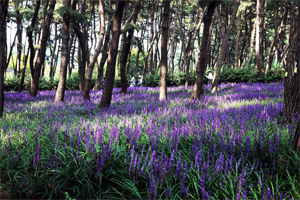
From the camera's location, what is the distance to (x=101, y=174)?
247cm

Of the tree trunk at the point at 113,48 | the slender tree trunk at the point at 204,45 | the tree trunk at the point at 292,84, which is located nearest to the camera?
the tree trunk at the point at 292,84

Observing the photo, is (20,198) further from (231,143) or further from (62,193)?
(231,143)

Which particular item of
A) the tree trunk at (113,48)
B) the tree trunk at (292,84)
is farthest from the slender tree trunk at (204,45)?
the tree trunk at (292,84)

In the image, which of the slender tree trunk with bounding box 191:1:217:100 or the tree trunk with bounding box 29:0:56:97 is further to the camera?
the tree trunk with bounding box 29:0:56:97

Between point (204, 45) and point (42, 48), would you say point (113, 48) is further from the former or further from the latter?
point (42, 48)

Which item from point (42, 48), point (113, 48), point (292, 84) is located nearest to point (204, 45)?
point (113, 48)

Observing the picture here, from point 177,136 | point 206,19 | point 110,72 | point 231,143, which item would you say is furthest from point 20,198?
point 206,19

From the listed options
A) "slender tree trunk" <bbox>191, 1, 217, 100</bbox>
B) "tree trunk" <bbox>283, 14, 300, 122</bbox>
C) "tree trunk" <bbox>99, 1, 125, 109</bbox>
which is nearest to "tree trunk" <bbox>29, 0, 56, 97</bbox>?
"tree trunk" <bbox>99, 1, 125, 109</bbox>

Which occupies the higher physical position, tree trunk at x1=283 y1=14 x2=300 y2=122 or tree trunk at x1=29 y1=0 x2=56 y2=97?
tree trunk at x1=29 y1=0 x2=56 y2=97

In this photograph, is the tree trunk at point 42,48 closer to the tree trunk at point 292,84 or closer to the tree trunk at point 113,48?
the tree trunk at point 113,48

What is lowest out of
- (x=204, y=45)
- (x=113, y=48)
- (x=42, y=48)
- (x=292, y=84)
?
(x=292, y=84)

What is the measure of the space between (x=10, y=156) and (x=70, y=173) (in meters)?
1.11

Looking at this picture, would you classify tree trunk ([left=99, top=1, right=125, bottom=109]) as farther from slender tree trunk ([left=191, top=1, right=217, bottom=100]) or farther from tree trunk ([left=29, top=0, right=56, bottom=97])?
tree trunk ([left=29, top=0, right=56, bottom=97])

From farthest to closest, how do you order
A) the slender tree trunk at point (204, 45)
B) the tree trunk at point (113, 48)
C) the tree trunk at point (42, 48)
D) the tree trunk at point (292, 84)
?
the tree trunk at point (42, 48) < the slender tree trunk at point (204, 45) < the tree trunk at point (113, 48) < the tree trunk at point (292, 84)
